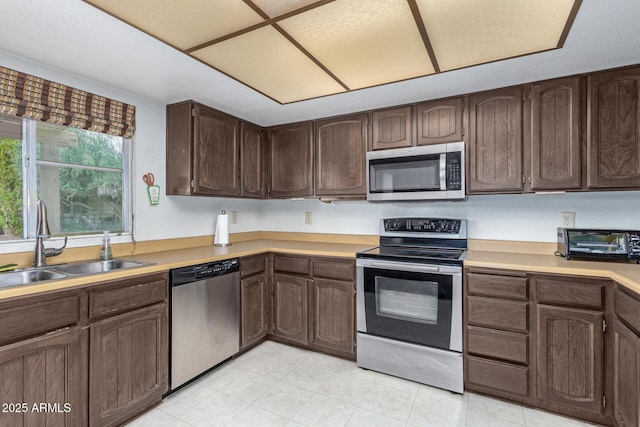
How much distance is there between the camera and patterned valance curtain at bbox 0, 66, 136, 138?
1.79 meters

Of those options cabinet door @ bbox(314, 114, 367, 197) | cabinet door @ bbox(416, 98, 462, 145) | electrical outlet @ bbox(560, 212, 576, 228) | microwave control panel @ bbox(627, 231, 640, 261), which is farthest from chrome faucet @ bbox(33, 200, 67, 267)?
microwave control panel @ bbox(627, 231, 640, 261)

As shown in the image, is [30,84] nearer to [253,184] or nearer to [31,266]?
[31,266]

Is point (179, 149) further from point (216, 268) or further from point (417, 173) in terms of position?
point (417, 173)

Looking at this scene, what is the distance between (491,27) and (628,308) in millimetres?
1584

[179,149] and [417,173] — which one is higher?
[179,149]

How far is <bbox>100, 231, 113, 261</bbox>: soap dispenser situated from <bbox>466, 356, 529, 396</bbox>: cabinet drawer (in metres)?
2.62

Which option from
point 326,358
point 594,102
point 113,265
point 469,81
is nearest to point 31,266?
point 113,265

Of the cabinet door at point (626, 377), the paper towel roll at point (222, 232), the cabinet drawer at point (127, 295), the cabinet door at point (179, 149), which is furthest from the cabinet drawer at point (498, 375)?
the cabinet door at point (179, 149)

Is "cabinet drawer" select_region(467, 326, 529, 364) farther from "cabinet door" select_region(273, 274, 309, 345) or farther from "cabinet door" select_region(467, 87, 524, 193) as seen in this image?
"cabinet door" select_region(273, 274, 309, 345)

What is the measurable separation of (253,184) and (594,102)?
276 cm

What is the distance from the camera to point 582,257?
208cm

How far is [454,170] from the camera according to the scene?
2.37 meters

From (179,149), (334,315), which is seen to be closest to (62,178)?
(179,149)

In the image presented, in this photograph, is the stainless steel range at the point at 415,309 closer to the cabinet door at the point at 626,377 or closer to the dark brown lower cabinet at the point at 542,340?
the dark brown lower cabinet at the point at 542,340
